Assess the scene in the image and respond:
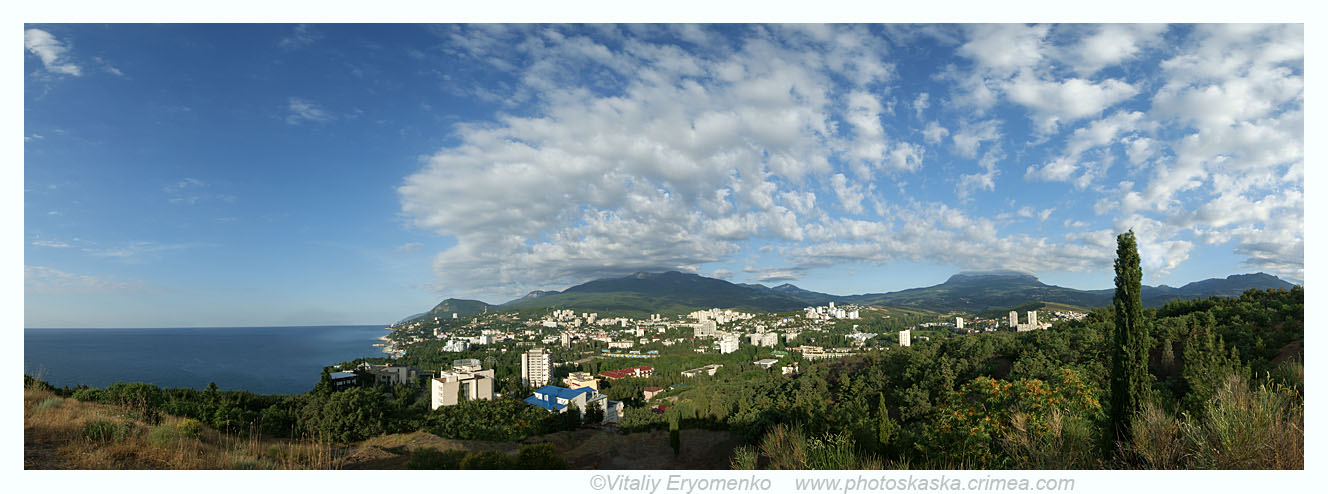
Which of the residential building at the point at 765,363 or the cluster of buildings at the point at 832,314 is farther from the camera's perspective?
the cluster of buildings at the point at 832,314

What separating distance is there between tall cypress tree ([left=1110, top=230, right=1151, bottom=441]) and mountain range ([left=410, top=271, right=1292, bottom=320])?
48.8ft

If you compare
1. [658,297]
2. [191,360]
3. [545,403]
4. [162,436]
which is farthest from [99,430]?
[658,297]

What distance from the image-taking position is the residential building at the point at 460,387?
14930mm

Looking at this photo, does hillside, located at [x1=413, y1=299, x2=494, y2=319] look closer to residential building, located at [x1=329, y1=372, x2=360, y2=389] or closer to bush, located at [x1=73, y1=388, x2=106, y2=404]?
residential building, located at [x1=329, y1=372, x2=360, y2=389]

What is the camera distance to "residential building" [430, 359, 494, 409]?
588 inches

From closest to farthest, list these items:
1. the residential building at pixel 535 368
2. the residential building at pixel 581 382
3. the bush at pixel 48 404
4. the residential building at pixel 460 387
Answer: the bush at pixel 48 404
the residential building at pixel 460 387
the residential building at pixel 581 382
the residential building at pixel 535 368

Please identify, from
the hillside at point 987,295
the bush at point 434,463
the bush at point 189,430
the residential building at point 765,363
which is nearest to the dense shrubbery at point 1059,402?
the bush at point 434,463

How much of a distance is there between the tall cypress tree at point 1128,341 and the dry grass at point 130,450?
6.37 meters

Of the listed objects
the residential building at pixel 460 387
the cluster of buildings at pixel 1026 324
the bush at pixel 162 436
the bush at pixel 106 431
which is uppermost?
the bush at pixel 106 431

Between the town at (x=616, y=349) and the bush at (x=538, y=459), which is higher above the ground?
the bush at (x=538, y=459)

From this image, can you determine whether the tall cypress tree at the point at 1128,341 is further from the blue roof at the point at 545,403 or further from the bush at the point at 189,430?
the blue roof at the point at 545,403

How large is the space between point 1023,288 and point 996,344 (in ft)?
141

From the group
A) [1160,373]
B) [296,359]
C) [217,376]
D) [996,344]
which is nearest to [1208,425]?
[1160,373]

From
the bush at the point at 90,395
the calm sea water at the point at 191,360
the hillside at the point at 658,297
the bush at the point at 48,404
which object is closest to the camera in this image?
the bush at the point at 48,404
